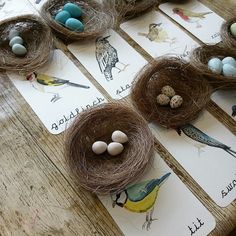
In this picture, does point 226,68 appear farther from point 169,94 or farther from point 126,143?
point 126,143

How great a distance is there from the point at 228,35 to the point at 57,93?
0.44m

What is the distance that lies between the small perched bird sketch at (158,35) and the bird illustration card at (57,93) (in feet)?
Result: 0.69

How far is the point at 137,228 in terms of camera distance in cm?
53

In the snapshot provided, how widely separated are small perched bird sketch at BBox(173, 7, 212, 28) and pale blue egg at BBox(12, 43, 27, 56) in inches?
16.2

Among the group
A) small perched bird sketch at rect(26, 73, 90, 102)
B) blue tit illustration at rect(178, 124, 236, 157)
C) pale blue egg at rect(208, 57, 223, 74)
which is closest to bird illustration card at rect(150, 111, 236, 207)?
blue tit illustration at rect(178, 124, 236, 157)

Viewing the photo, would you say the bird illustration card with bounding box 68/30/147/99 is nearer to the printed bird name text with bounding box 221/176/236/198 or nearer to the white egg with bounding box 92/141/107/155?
the white egg with bounding box 92/141/107/155

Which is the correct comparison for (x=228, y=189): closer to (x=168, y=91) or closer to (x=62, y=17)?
(x=168, y=91)

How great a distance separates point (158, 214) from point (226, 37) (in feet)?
1.61

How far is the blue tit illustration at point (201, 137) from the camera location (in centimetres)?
64

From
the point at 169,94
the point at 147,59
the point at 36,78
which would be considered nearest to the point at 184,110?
the point at 169,94

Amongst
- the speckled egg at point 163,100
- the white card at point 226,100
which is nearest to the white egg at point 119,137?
the speckled egg at point 163,100

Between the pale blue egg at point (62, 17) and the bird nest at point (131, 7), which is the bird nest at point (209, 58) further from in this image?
the pale blue egg at point (62, 17)

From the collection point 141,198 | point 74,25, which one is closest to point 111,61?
point 74,25

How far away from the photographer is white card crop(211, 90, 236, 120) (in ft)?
2.30
